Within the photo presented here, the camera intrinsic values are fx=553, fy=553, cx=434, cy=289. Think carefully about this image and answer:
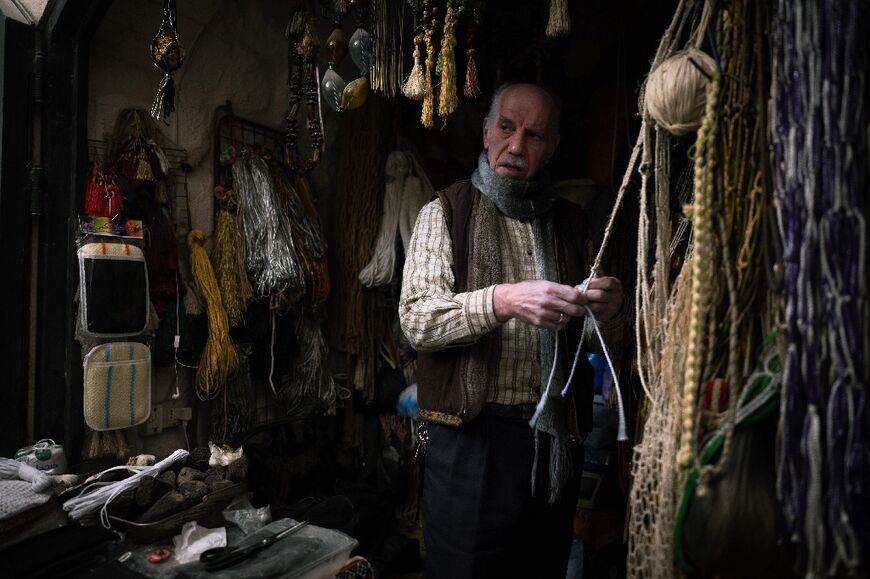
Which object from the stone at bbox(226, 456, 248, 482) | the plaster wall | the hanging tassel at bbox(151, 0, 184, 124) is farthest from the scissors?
the hanging tassel at bbox(151, 0, 184, 124)

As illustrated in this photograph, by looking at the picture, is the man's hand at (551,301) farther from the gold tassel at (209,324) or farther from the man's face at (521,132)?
the gold tassel at (209,324)

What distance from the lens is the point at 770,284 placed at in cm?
86

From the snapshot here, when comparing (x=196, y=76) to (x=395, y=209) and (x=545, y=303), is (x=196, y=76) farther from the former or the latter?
(x=545, y=303)

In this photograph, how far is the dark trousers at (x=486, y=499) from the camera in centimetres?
167

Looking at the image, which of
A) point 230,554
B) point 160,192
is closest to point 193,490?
point 230,554

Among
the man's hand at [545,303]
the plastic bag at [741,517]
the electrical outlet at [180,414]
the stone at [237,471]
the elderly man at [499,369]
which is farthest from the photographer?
the electrical outlet at [180,414]

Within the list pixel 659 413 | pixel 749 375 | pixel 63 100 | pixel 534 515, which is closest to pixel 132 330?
pixel 63 100

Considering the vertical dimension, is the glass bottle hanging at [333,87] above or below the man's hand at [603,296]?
above

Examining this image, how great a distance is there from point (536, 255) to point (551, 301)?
0.49 metres

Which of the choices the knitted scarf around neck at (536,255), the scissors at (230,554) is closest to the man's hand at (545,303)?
the knitted scarf around neck at (536,255)

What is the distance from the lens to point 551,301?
1344 mm

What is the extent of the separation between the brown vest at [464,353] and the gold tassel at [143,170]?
1.33 m

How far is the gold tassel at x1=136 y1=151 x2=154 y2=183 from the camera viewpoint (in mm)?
2305

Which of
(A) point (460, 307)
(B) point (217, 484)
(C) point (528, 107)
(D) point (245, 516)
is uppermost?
(C) point (528, 107)
